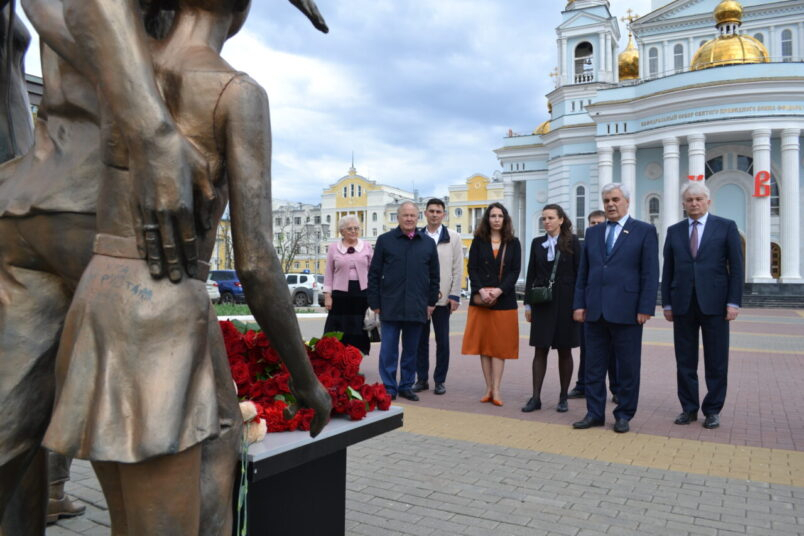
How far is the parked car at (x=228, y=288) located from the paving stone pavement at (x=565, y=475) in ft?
75.7

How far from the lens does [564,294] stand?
6.52 meters

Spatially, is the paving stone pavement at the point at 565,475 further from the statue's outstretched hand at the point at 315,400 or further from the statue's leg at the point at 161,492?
the statue's leg at the point at 161,492

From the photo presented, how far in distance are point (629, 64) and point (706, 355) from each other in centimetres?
4534

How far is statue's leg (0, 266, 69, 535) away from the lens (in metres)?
1.69

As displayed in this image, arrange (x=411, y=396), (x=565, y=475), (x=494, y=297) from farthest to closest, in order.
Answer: (x=411, y=396)
(x=494, y=297)
(x=565, y=475)

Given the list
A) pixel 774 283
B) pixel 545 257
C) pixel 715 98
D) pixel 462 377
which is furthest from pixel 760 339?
pixel 715 98

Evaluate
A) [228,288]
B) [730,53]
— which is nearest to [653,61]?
[730,53]

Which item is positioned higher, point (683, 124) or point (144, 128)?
point (683, 124)

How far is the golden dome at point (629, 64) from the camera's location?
46.7m

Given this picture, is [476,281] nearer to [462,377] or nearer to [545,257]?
[545,257]

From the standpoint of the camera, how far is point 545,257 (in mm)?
6613

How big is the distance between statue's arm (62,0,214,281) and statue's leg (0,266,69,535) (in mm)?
475

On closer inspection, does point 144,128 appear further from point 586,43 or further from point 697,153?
point 586,43

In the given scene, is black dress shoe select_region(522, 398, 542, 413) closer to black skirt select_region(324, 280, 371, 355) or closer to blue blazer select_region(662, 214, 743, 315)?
blue blazer select_region(662, 214, 743, 315)
